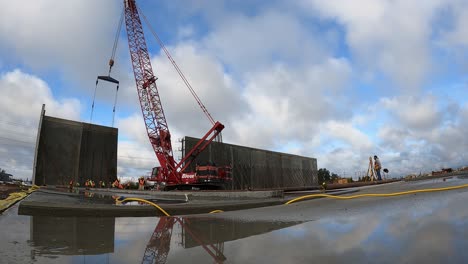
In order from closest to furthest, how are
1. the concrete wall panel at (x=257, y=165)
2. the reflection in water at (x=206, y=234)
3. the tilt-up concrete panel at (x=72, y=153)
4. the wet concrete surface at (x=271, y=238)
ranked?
1. the wet concrete surface at (x=271, y=238)
2. the reflection in water at (x=206, y=234)
3. the tilt-up concrete panel at (x=72, y=153)
4. the concrete wall panel at (x=257, y=165)

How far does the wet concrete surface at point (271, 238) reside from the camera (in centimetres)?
247

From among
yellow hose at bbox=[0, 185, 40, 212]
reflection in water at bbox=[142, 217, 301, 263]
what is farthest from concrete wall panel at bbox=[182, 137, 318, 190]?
reflection in water at bbox=[142, 217, 301, 263]

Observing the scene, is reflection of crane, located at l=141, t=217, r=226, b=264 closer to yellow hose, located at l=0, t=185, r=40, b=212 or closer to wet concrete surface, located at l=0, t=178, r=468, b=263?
wet concrete surface, located at l=0, t=178, r=468, b=263

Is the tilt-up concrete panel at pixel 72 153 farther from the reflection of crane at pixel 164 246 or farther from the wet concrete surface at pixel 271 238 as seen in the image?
the reflection of crane at pixel 164 246

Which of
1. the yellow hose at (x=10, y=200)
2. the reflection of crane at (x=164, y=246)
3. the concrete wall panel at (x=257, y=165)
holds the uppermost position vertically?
the concrete wall panel at (x=257, y=165)

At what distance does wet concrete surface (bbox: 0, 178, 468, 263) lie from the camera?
8.10ft

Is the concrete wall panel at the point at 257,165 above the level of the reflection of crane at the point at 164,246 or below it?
above

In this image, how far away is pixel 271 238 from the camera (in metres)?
3.21

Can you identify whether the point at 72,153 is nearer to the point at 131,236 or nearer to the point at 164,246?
the point at 131,236

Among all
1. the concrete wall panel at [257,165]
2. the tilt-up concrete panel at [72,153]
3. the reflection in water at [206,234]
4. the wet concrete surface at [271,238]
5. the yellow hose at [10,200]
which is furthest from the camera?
the concrete wall panel at [257,165]

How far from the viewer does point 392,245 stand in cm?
254

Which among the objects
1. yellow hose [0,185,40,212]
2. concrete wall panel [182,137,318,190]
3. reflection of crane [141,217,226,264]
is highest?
concrete wall panel [182,137,318,190]

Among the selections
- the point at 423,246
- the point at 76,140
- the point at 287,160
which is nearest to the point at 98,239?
the point at 423,246

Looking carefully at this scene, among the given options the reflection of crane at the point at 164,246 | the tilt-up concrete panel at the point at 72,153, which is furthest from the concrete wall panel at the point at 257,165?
the reflection of crane at the point at 164,246
